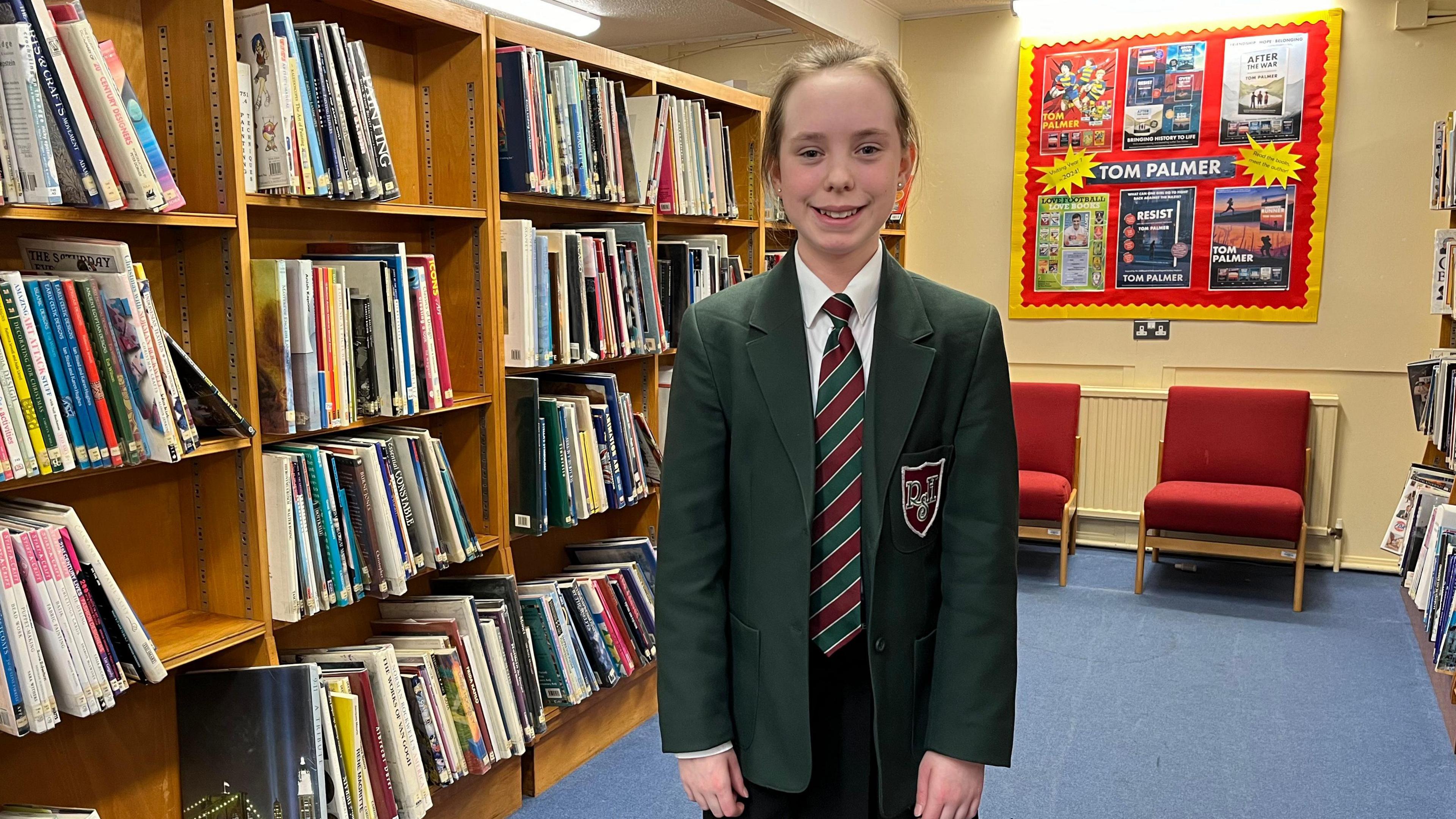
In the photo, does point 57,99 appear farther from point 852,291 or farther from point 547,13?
point 547,13

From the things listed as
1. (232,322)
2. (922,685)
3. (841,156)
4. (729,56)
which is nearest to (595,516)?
(232,322)

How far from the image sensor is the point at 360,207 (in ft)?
7.18

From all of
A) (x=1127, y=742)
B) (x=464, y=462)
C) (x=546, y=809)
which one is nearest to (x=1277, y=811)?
(x=1127, y=742)

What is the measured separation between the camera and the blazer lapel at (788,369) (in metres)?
1.23

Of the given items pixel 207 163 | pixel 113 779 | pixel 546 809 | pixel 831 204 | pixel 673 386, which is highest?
pixel 207 163

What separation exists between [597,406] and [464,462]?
44 centimetres

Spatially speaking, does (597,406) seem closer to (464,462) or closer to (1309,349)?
(464,462)

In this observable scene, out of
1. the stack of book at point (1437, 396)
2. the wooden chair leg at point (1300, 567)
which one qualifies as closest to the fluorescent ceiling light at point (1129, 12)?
the stack of book at point (1437, 396)

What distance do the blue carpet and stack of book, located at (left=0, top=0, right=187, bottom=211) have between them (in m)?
1.77

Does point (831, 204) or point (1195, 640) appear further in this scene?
point (1195, 640)

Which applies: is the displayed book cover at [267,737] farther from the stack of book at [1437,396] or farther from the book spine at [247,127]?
the stack of book at [1437,396]

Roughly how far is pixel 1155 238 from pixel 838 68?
4.16 metres

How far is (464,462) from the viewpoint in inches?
105

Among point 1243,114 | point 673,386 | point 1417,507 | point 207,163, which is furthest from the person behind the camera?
point 1243,114
